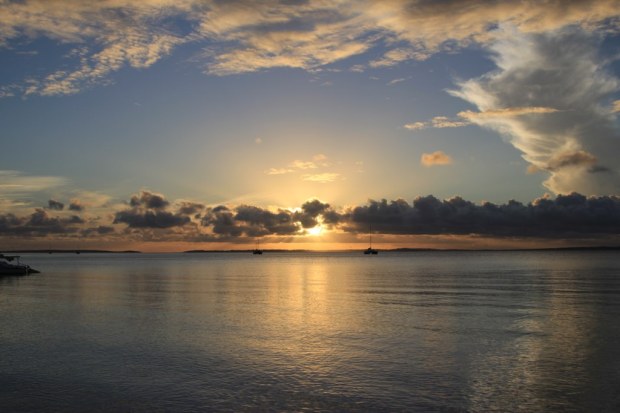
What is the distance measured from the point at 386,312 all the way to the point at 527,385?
27581 mm

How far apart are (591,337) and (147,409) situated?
1231 inches

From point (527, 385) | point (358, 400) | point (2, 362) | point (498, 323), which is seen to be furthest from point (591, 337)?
point (2, 362)

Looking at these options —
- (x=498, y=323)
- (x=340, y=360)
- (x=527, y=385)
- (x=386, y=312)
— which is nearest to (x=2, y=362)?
(x=340, y=360)

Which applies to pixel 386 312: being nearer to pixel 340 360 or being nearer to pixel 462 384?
pixel 340 360

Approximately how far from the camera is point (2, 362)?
103ft

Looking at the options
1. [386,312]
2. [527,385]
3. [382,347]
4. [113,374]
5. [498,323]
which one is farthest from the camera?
[386,312]

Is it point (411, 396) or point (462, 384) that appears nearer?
point (411, 396)

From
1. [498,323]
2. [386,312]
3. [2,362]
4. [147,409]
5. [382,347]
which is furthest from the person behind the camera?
[386,312]

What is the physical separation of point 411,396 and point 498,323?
2417 centimetres

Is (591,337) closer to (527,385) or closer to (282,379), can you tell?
(527,385)

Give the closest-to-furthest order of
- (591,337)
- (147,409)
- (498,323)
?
(147,409) < (591,337) < (498,323)

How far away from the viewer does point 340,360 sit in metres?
31.4

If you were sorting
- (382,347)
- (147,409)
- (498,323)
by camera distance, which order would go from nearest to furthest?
(147,409) < (382,347) < (498,323)

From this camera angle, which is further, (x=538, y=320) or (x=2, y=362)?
(x=538, y=320)
